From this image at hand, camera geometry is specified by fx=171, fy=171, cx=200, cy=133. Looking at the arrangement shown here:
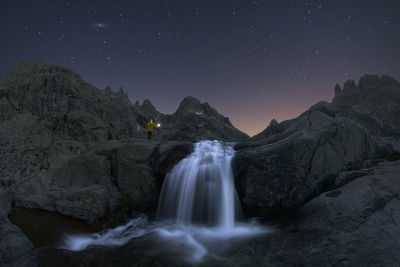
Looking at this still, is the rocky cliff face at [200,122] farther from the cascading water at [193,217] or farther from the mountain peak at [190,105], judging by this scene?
the cascading water at [193,217]

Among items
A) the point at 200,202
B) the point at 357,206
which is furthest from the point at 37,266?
the point at 357,206

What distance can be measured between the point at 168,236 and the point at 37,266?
203 inches

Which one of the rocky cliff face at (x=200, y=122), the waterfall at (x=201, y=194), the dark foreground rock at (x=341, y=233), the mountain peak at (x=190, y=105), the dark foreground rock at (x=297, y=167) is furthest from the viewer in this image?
the mountain peak at (x=190, y=105)

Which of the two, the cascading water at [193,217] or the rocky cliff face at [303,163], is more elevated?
the rocky cliff face at [303,163]

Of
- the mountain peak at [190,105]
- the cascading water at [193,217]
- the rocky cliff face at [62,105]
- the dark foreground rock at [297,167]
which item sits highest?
the mountain peak at [190,105]

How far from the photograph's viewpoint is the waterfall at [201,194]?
1104cm

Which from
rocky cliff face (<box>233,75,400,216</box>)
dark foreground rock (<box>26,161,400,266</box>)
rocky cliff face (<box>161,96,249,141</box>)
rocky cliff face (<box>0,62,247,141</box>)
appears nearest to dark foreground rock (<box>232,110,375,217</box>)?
rocky cliff face (<box>233,75,400,216</box>)

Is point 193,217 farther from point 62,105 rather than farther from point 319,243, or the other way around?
point 62,105

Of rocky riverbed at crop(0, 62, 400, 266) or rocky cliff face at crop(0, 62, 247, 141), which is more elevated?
rocky cliff face at crop(0, 62, 247, 141)

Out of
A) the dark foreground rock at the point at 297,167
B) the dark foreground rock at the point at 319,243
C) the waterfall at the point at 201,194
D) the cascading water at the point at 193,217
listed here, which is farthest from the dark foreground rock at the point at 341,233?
the waterfall at the point at 201,194

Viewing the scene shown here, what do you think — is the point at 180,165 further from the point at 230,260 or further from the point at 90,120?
the point at 90,120

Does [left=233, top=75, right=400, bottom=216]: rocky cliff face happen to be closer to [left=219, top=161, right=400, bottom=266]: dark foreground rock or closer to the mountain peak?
[left=219, top=161, right=400, bottom=266]: dark foreground rock

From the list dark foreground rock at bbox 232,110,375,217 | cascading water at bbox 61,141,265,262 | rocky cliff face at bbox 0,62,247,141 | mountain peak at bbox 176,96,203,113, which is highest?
mountain peak at bbox 176,96,203,113

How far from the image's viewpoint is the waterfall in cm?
1104
